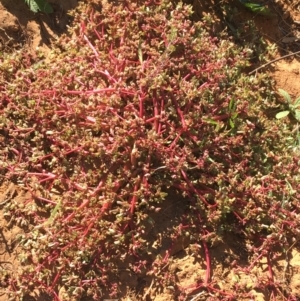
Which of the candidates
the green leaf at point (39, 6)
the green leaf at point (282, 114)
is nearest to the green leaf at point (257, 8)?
the green leaf at point (282, 114)

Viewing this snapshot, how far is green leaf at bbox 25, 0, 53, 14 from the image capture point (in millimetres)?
4035

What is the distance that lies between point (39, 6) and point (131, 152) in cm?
166

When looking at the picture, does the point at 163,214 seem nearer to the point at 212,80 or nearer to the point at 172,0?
the point at 212,80

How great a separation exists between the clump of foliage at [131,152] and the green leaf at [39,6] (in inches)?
13.8

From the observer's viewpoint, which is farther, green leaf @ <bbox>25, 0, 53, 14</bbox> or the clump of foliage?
green leaf @ <bbox>25, 0, 53, 14</bbox>

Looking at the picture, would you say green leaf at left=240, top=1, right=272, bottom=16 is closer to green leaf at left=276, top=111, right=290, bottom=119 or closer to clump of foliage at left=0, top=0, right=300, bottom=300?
clump of foliage at left=0, top=0, right=300, bottom=300

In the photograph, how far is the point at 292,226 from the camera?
361 cm

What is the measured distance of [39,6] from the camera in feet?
13.3

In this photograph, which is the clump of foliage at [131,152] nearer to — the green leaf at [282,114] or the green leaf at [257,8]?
the green leaf at [282,114]

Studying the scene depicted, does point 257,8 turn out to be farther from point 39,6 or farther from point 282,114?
point 39,6

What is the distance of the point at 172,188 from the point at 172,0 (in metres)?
1.73

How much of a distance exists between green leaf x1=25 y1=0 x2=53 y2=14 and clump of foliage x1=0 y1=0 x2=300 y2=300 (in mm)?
351

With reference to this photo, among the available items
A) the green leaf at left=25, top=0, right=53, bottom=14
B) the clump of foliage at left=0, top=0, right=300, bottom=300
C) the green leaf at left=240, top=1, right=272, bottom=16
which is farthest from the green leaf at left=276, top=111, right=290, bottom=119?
the green leaf at left=25, top=0, right=53, bottom=14

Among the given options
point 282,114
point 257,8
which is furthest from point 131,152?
point 257,8
